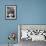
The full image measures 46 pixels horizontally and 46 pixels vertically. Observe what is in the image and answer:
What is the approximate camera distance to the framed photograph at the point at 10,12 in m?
4.67

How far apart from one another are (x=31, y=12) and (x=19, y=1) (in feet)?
1.95

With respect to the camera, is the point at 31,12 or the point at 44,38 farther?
the point at 31,12

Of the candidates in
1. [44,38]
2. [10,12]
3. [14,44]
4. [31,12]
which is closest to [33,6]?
[31,12]

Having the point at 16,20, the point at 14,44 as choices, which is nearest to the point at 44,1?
the point at 16,20

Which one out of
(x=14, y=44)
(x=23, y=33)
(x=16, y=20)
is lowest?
(x=14, y=44)

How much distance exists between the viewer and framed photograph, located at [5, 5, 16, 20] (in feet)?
15.3

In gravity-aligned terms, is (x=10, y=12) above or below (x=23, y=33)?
above

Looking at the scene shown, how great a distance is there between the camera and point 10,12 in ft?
15.4

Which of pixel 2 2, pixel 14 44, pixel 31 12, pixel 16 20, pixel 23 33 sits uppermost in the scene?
pixel 2 2

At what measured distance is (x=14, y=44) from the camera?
446 centimetres

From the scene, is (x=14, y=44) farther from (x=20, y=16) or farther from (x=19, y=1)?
(x=19, y=1)

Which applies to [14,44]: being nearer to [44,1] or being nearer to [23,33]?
[23,33]

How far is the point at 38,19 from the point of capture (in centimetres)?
470

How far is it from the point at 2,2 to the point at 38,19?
1452 millimetres
